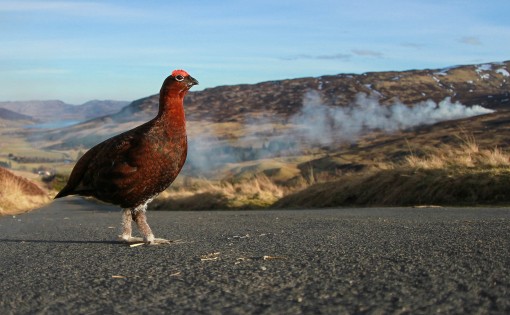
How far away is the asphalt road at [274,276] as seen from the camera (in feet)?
9.04

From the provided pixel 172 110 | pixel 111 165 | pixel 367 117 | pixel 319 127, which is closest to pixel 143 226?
pixel 111 165

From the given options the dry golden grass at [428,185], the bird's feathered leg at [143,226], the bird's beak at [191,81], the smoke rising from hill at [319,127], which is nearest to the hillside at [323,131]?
the dry golden grass at [428,185]

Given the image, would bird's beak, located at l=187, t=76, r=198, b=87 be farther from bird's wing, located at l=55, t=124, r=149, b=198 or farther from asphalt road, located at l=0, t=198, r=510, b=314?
asphalt road, located at l=0, t=198, r=510, b=314

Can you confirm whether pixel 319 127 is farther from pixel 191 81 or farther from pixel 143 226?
pixel 143 226

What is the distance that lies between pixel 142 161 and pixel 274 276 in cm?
197

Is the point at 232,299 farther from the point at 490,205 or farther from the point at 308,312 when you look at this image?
the point at 490,205

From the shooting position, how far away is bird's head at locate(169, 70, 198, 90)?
5.55 metres

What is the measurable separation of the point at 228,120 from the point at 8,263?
116 m

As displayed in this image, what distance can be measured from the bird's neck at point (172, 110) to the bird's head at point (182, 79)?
96 mm

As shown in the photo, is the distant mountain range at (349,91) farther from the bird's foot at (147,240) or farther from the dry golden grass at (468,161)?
the bird's foot at (147,240)

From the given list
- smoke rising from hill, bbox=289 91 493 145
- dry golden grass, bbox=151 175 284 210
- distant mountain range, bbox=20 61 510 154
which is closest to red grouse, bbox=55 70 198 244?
dry golden grass, bbox=151 175 284 210

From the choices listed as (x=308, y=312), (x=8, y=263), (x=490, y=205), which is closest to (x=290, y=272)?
(x=308, y=312)

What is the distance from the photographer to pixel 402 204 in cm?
1387

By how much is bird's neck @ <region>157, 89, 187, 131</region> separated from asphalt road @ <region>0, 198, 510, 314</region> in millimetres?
1025
